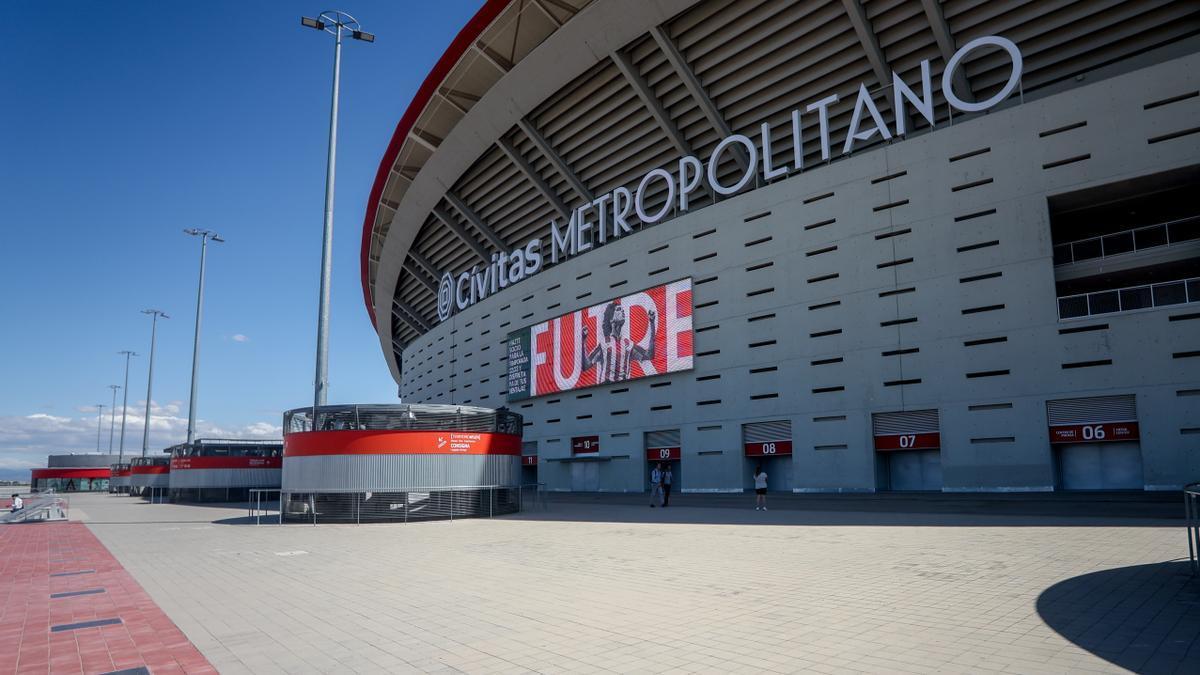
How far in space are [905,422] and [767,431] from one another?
4857 mm

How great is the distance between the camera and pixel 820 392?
23.9 metres

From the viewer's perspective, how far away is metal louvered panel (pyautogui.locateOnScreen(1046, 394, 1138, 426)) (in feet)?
60.9

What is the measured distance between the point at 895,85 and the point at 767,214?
227 inches

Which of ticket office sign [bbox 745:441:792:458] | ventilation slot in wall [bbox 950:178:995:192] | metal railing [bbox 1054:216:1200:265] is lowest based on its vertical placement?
ticket office sign [bbox 745:441:792:458]

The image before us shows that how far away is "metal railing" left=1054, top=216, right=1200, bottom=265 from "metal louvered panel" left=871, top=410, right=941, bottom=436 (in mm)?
5782

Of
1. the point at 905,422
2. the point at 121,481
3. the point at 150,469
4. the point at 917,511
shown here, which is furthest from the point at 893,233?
the point at 121,481

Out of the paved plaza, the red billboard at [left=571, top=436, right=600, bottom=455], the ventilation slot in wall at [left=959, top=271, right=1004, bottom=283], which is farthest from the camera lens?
the red billboard at [left=571, top=436, right=600, bottom=455]

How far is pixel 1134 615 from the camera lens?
6297mm

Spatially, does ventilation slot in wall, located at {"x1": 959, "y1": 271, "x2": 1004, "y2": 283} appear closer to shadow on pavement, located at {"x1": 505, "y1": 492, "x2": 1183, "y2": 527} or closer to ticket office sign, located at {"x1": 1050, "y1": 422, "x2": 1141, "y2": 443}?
ticket office sign, located at {"x1": 1050, "y1": 422, "x2": 1141, "y2": 443}

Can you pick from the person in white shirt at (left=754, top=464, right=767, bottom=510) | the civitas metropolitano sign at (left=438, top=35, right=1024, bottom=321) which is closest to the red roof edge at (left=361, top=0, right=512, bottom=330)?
the civitas metropolitano sign at (left=438, top=35, right=1024, bottom=321)

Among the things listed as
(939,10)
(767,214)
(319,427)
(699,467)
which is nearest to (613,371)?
(699,467)

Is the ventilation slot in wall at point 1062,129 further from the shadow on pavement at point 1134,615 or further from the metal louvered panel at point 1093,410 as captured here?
the shadow on pavement at point 1134,615

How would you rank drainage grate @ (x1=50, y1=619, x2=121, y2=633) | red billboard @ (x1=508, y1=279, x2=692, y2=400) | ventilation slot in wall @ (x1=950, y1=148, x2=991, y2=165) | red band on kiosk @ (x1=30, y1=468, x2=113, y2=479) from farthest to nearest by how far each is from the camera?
red band on kiosk @ (x1=30, y1=468, x2=113, y2=479) < red billboard @ (x1=508, y1=279, x2=692, y2=400) < ventilation slot in wall @ (x1=950, y1=148, x2=991, y2=165) < drainage grate @ (x1=50, y1=619, x2=121, y2=633)

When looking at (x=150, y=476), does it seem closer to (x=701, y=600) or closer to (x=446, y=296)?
(x=446, y=296)
